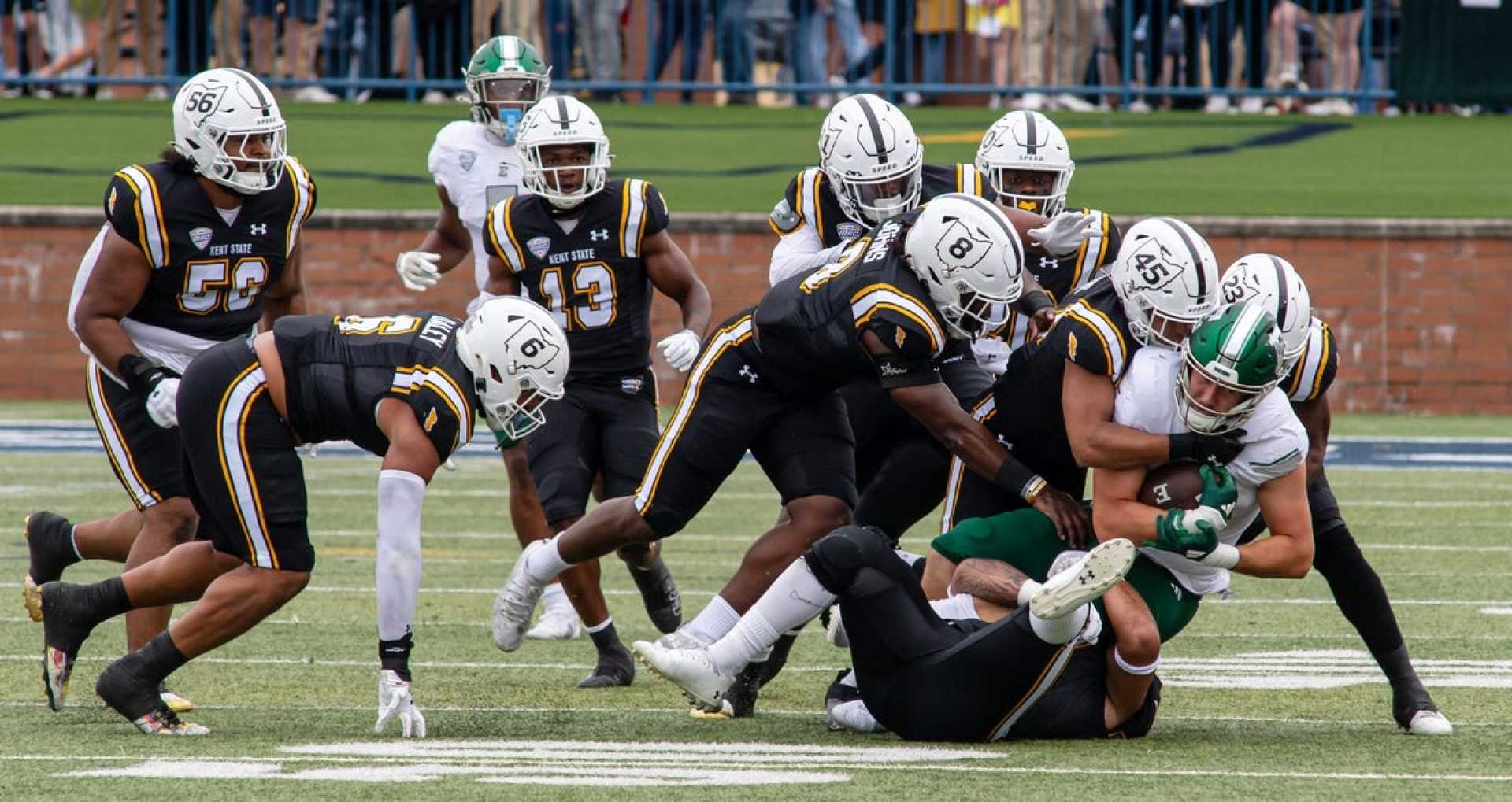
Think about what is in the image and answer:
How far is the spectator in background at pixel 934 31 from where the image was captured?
1784 centimetres

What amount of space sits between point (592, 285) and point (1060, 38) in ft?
36.4

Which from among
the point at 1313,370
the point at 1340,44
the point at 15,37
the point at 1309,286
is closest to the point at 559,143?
the point at 1313,370

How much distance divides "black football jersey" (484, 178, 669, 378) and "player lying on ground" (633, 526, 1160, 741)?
177cm

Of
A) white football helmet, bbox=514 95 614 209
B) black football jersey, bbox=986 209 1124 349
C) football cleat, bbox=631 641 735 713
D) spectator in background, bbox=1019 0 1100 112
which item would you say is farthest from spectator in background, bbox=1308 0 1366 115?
football cleat, bbox=631 641 735 713

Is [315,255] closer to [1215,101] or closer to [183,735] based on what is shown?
[1215,101]

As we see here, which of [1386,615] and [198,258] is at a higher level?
[198,258]

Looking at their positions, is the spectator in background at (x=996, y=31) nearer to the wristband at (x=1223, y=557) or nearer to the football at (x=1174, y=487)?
the football at (x=1174, y=487)

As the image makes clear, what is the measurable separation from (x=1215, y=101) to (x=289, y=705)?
13.8 metres

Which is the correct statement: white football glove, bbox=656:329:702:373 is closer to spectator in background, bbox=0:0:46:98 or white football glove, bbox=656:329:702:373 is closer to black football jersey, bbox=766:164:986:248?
black football jersey, bbox=766:164:986:248

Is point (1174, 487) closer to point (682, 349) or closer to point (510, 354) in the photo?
point (510, 354)

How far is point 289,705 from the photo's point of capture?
6266 mm

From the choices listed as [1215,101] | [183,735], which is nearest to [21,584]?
[183,735]

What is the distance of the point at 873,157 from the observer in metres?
6.98

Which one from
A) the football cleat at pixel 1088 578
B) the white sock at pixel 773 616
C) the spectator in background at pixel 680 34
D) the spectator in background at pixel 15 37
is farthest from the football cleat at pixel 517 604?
the spectator in background at pixel 15 37
